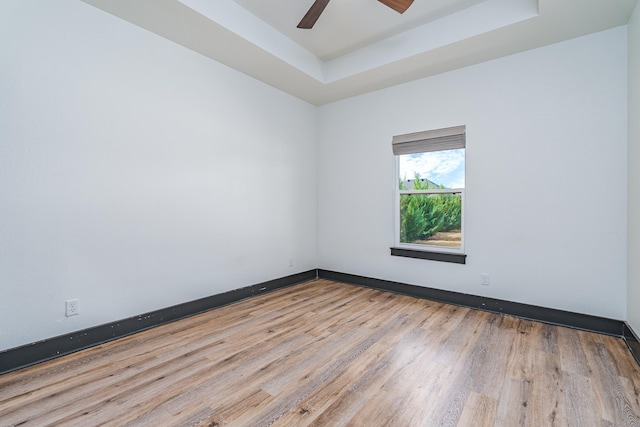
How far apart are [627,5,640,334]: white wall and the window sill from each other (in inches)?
51.6

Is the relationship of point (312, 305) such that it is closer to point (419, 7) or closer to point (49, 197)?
point (49, 197)

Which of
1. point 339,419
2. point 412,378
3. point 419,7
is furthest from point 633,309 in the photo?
point 419,7

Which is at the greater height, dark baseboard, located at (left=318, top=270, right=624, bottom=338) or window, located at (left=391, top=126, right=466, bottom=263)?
window, located at (left=391, top=126, right=466, bottom=263)

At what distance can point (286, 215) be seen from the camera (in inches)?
166

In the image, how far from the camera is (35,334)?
6.99ft

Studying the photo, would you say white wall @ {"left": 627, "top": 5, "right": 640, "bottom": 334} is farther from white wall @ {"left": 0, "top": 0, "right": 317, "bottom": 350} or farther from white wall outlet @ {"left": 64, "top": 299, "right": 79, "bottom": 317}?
white wall outlet @ {"left": 64, "top": 299, "right": 79, "bottom": 317}

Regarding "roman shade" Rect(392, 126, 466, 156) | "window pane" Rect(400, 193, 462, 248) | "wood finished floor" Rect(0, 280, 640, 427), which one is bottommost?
"wood finished floor" Rect(0, 280, 640, 427)

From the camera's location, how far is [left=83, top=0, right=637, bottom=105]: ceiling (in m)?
2.45

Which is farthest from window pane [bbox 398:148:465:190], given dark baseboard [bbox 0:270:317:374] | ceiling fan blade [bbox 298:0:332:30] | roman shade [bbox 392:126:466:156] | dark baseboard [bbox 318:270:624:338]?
dark baseboard [bbox 0:270:317:374]

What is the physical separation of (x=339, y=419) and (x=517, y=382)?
4.00 feet

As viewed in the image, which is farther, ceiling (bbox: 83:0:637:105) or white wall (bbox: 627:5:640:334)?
ceiling (bbox: 83:0:637:105)

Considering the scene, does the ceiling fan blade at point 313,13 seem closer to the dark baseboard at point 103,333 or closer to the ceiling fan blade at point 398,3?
the ceiling fan blade at point 398,3

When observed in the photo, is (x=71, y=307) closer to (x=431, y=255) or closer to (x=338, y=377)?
(x=338, y=377)

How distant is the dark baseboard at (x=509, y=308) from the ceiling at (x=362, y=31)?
2579mm
